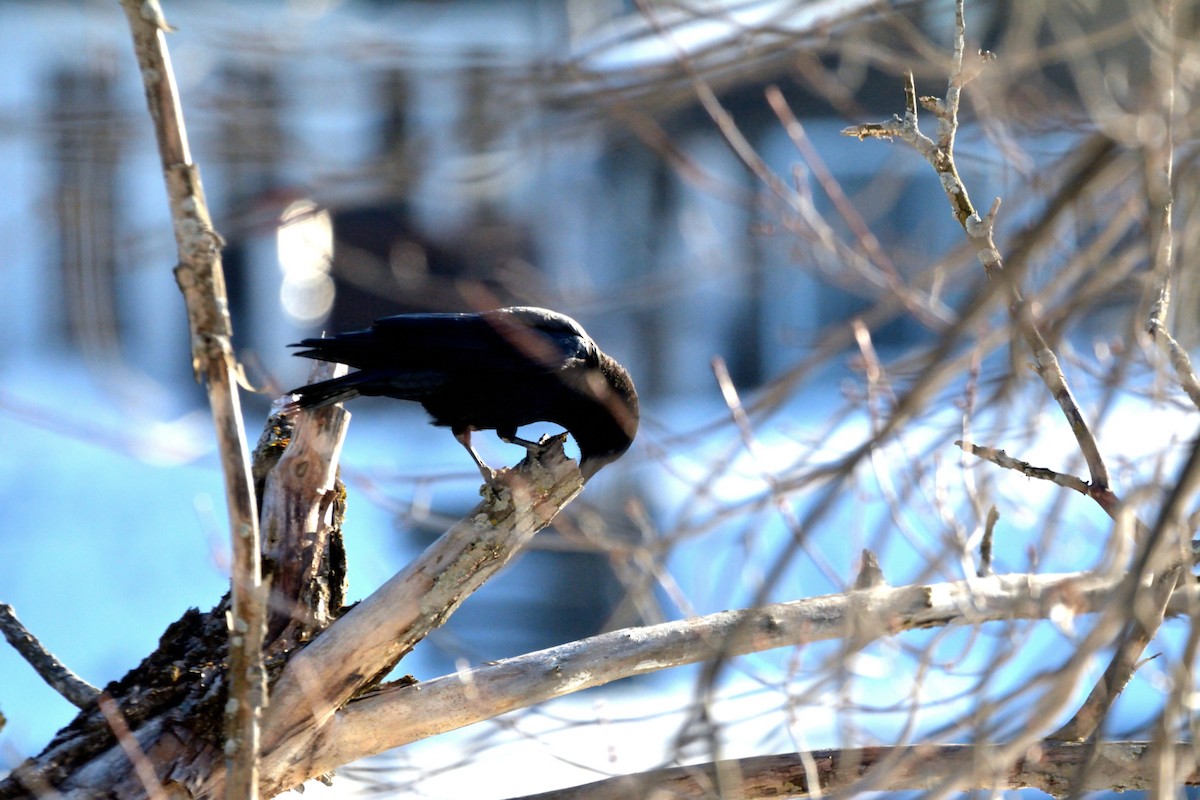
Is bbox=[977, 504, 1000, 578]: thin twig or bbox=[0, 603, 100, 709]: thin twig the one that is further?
bbox=[977, 504, 1000, 578]: thin twig

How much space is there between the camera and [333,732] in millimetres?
2654

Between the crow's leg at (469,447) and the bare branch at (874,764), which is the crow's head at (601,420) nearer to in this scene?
the crow's leg at (469,447)

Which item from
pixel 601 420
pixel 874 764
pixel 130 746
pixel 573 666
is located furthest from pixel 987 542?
pixel 130 746

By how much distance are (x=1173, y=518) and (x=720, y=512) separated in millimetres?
837

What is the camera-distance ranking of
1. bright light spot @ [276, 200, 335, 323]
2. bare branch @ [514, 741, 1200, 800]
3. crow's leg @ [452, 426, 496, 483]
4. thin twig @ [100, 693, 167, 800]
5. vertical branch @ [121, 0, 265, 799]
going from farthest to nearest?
bright light spot @ [276, 200, 335, 323] → crow's leg @ [452, 426, 496, 483] → bare branch @ [514, 741, 1200, 800] → thin twig @ [100, 693, 167, 800] → vertical branch @ [121, 0, 265, 799]

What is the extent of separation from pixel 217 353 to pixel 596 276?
676 centimetres

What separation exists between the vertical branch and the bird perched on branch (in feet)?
4.93

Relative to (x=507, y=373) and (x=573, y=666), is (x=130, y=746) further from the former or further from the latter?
(x=507, y=373)

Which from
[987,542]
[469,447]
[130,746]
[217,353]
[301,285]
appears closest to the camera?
[217,353]

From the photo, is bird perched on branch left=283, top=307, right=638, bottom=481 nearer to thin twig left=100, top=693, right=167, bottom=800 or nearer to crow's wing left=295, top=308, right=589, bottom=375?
crow's wing left=295, top=308, right=589, bottom=375

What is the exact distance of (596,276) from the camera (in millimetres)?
8469

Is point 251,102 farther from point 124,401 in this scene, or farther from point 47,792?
point 47,792

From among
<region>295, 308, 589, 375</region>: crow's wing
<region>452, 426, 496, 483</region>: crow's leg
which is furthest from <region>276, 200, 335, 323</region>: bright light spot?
<region>295, 308, 589, 375</region>: crow's wing

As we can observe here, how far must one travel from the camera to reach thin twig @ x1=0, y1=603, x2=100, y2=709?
266 cm
